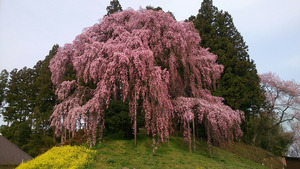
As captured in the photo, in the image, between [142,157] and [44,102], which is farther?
[44,102]

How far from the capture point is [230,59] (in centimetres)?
2111

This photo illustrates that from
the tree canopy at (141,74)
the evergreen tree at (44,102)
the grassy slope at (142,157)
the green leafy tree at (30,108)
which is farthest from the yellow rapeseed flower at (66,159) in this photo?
the evergreen tree at (44,102)

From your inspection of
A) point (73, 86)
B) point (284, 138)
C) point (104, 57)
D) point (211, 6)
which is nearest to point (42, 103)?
point (73, 86)

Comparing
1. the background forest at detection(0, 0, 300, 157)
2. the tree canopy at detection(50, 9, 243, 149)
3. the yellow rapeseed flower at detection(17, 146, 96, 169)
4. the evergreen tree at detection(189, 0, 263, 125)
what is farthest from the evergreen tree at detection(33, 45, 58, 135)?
the evergreen tree at detection(189, 0, 263, 125)

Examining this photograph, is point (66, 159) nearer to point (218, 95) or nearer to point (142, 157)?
point (142, 157)

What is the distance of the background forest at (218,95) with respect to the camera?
781 inches

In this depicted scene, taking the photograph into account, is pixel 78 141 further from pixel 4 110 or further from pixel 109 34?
pixel 4 110

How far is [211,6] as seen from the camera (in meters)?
23.9

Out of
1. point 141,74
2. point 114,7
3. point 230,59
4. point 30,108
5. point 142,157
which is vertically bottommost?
point 142,157

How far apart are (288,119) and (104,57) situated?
20.8 meters

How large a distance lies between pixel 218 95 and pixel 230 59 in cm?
420

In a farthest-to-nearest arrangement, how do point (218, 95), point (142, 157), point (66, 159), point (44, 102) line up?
point (44, 102) < point (218, 95) < point (142, 157) < point (66, 159)

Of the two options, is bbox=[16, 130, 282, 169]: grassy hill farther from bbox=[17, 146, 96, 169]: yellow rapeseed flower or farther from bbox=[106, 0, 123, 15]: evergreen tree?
bbox=[106, 0, 123, 15]: evergreen tree

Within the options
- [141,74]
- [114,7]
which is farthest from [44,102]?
[141,74]
